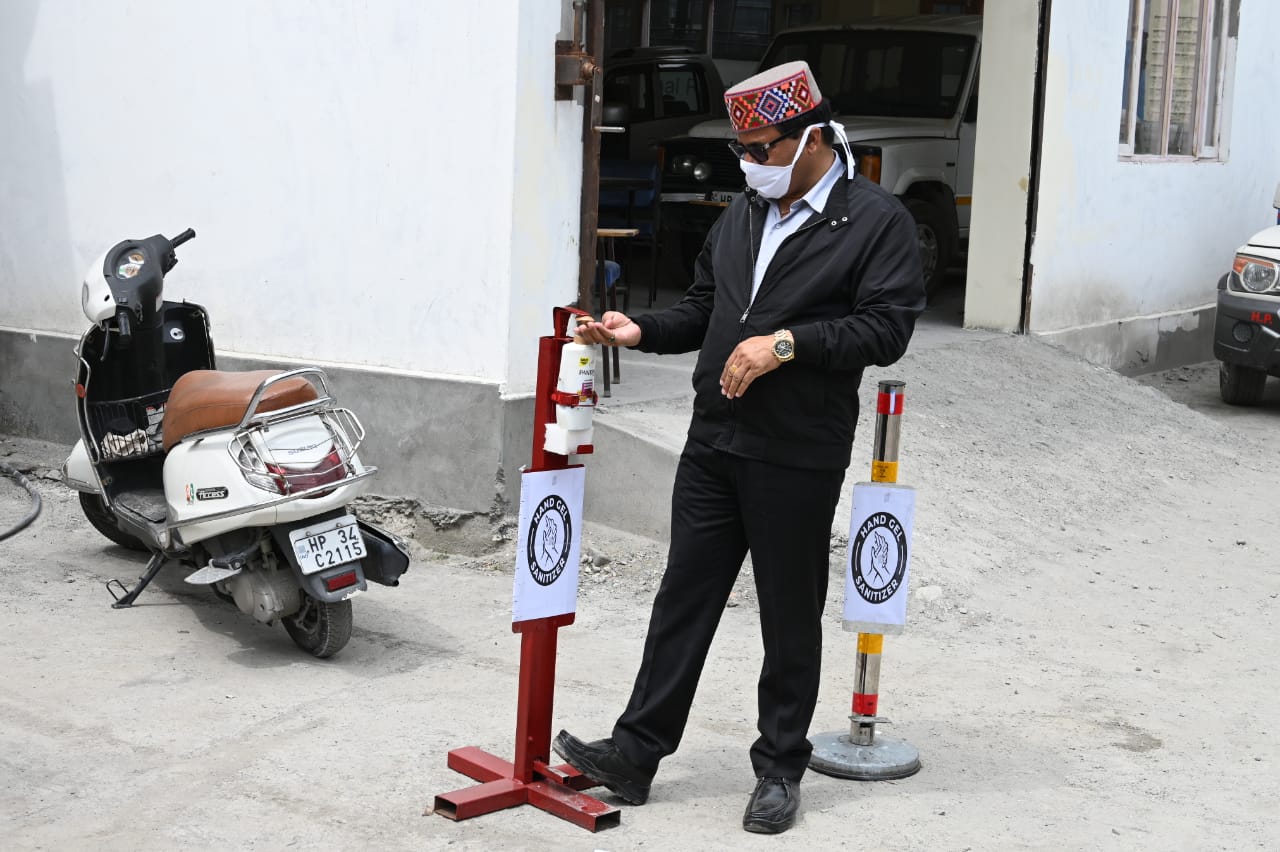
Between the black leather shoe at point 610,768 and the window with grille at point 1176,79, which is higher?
the window with grille at point 1176,79

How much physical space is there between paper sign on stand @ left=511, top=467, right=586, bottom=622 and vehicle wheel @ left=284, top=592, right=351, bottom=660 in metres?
1.40

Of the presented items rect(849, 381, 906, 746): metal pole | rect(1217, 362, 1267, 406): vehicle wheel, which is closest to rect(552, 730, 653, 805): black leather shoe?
rect(849, 381, 906, 746): metal pole

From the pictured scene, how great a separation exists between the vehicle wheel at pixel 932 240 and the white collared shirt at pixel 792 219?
8.65m

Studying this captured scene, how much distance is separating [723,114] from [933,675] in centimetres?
1042

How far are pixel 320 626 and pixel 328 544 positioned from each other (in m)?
0.32

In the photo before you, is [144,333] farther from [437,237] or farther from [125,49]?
[125,49]

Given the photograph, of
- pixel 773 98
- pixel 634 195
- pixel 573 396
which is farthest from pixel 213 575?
pixel 634 195

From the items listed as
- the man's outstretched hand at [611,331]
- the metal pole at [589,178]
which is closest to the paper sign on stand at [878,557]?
the man's outstretched hand at [611,331]

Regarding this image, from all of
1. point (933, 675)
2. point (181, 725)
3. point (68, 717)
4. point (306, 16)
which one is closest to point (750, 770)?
point (933, 675)

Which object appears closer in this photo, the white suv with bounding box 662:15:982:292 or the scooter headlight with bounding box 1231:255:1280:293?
the scooter headlight with bounding box 1231:255:1280:293

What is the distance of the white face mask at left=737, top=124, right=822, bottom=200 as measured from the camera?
13.6 feet

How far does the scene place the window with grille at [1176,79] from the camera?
39.6ft

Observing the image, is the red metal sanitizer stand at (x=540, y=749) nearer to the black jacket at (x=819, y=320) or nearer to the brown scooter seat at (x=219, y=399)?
the black jacket at (x=819, y=320)

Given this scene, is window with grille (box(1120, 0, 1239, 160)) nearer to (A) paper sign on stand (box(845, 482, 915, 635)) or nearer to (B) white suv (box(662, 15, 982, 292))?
(B) white suv (box(662, 15, 982, 292))
